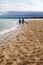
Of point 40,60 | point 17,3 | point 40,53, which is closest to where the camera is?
point 40,60

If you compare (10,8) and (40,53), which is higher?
(10,8)

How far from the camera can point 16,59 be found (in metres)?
0.92

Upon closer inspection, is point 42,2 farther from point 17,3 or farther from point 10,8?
point 10,8

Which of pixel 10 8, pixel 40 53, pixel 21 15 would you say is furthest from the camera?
pixel 10 8

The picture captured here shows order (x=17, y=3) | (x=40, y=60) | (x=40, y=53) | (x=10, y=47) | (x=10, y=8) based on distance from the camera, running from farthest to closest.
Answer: (x=17, y=3)
(x=10, y=8)
(x=10, y=47)
(x=40, y=53)
(x=40, y=60)

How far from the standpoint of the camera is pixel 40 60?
902mm

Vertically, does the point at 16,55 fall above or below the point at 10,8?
below

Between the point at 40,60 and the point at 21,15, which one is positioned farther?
the point at 21,15

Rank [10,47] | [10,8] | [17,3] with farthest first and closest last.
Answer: [17,3] < [10,8] < [10,47]

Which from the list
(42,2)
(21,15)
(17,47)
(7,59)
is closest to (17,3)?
(42,2)

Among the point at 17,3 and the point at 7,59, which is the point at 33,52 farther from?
the point at 17,3

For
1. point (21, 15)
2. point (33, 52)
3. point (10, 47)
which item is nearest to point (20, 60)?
point (33, 52)

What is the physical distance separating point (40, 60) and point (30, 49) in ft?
0.63

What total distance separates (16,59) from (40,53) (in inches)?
6.7
